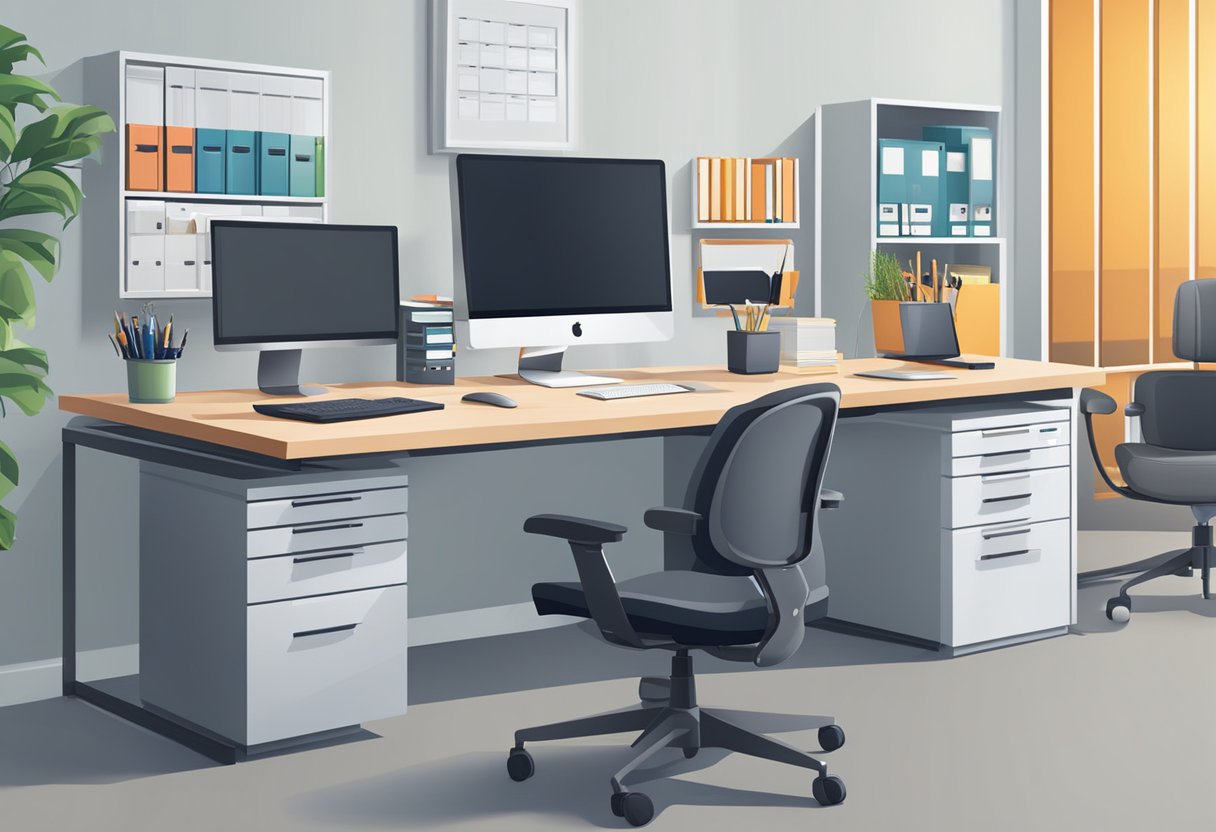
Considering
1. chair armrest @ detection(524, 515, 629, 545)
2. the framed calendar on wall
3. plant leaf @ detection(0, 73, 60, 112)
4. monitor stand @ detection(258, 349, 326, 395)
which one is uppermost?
the framed calendar on wall

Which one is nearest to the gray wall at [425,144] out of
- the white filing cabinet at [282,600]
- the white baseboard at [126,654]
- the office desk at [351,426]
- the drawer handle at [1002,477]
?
the white baseboard at [126,654]

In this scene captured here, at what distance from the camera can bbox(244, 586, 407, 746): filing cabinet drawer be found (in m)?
3.38

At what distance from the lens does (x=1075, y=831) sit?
302 centimetres

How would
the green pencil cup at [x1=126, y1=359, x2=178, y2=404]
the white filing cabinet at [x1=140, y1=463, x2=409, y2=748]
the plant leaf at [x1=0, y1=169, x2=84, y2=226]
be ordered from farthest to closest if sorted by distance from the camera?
the green pencil cup at [x1=126, y1=359, x2=178, y2=404] → the plant leaf at [x1=0, y1=169, x2=84, y2=226] → the white filing cabinet at [x1=140, y1=463, x2=409, y2=748]

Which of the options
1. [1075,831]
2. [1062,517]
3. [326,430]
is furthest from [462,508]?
[1075,831]

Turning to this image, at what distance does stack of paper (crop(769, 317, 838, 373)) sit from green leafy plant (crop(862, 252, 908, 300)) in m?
0.61

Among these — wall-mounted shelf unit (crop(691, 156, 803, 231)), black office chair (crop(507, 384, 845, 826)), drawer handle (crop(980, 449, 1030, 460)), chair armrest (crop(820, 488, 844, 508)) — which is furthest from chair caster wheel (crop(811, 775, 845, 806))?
wall-mounted shelf unit (crop(691, 156, 803, 231))

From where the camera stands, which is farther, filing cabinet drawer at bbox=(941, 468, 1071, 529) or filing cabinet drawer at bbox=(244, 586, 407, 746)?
filing cabinet drawer at bbox=(941, 468, 1071, 529)

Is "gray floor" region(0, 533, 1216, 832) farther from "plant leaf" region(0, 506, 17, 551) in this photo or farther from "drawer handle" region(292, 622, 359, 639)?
"plant leaf" region(0, 506, 17, 551)

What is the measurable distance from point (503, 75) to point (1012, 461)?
1940 millimetres

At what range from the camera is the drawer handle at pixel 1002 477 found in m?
4.43

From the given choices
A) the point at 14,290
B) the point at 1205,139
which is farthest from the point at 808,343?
the point at 1205,139

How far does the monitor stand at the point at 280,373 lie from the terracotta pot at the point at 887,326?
210 cm

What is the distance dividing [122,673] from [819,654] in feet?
6.50
